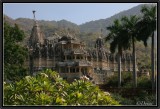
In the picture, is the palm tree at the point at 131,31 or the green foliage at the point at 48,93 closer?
the green foliage at the point at 48,93

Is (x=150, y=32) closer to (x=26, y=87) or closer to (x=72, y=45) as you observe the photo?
(x=72, y=45)

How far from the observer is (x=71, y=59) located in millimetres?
37906

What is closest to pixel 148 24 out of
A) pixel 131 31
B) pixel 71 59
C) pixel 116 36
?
pixel 131 31

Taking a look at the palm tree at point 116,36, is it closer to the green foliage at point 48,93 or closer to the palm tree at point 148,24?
the palm tree at point 148,24

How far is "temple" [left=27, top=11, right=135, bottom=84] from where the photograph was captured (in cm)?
3622


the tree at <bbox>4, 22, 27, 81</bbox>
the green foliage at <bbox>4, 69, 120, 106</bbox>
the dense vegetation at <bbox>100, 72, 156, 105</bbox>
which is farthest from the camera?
the tree at <bbox>4, 22, 27, 81</bbox>

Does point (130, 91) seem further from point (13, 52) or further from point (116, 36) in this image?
point (116, 36)

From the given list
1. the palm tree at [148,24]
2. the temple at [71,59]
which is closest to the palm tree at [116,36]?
the palm tree at [148,24]

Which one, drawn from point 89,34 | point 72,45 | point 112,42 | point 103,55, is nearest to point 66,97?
point 112,42

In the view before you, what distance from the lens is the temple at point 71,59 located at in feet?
119

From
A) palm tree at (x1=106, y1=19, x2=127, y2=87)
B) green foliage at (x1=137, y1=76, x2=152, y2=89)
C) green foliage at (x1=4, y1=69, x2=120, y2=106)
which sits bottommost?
green foliage at (x1=137, y1=76, x2=152, y2=89)

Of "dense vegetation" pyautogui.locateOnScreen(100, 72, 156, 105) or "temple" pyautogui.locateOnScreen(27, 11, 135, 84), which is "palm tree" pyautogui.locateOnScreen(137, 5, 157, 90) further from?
"temple" pyautogui.locateOnScreen(27, 11, 135, 84)

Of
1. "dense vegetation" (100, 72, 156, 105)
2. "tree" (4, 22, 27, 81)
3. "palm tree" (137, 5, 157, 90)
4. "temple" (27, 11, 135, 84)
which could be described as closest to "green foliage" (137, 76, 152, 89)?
"dense vegetation" (100, 72, 156, 105)

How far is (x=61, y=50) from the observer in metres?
39.7
